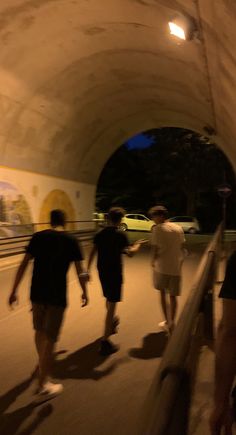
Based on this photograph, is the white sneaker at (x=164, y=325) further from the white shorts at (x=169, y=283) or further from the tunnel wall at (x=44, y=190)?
the tunnel wall at (x=44, y=190)

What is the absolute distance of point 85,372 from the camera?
17.2ft

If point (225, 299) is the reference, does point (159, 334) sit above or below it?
below

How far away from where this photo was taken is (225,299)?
3029 mm

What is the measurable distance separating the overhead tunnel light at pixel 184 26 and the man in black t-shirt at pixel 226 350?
6072 millimetres

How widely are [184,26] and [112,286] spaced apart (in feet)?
15.9

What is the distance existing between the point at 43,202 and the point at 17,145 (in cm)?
353

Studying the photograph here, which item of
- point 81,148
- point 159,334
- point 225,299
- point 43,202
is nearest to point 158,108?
point 81,148

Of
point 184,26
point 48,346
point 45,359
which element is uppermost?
point 184,26

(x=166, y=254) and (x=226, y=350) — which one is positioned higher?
(x=166, y=254)

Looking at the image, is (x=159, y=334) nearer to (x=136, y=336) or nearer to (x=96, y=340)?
(x=136, y=336)

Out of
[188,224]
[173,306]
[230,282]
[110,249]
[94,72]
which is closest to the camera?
[230,282]

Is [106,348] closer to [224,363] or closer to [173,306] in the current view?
[173,306]

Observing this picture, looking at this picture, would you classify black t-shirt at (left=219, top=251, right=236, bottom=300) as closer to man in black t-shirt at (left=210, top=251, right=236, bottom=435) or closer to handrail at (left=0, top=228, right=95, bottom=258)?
man in black t-shirt at (left=210, top=251, right=236, bottom=435)

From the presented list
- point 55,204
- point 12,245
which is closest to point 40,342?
point 12,245
